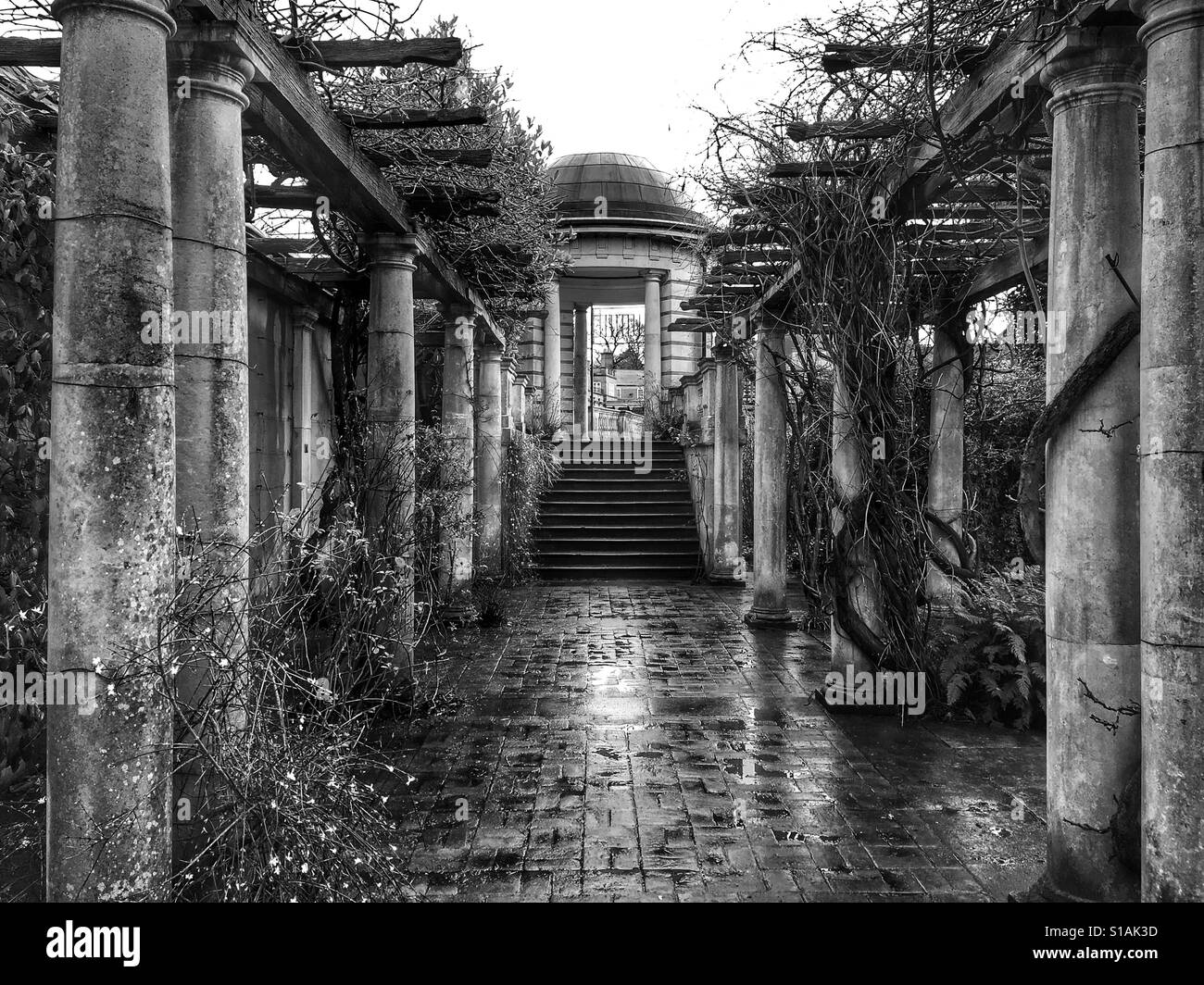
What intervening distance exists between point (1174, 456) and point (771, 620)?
7.78 m

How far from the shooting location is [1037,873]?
4.05m

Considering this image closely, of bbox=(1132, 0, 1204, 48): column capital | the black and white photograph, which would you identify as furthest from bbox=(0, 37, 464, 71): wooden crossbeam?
bbox=(1132, 0, 1204, 48): column capital

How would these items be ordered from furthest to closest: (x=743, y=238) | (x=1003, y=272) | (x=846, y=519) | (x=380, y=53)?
1. (x=1003, y=272)
2. (x=743, y=238)
3. (x=846, y=519)
4. (x=380, y=53)

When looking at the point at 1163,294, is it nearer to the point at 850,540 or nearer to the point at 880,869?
the point at 880,869

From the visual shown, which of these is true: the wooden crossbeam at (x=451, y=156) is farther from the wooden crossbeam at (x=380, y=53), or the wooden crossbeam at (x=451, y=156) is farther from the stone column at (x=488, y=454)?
the stone column at (x=488, y=454)

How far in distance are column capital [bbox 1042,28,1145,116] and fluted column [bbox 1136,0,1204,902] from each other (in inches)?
20.2

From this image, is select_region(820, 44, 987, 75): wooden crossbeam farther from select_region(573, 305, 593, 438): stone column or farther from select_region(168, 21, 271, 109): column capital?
select_region(573, 305, 593, 438): stone column

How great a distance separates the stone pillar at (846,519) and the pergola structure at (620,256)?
12381mm

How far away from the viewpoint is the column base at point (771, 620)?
418 inches

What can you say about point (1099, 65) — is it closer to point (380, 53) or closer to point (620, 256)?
point (380, 53)

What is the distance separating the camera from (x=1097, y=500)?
11.9 feet

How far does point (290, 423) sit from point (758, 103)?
5519 millimetres

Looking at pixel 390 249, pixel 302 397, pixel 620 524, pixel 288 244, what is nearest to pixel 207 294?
pixel 390 249
